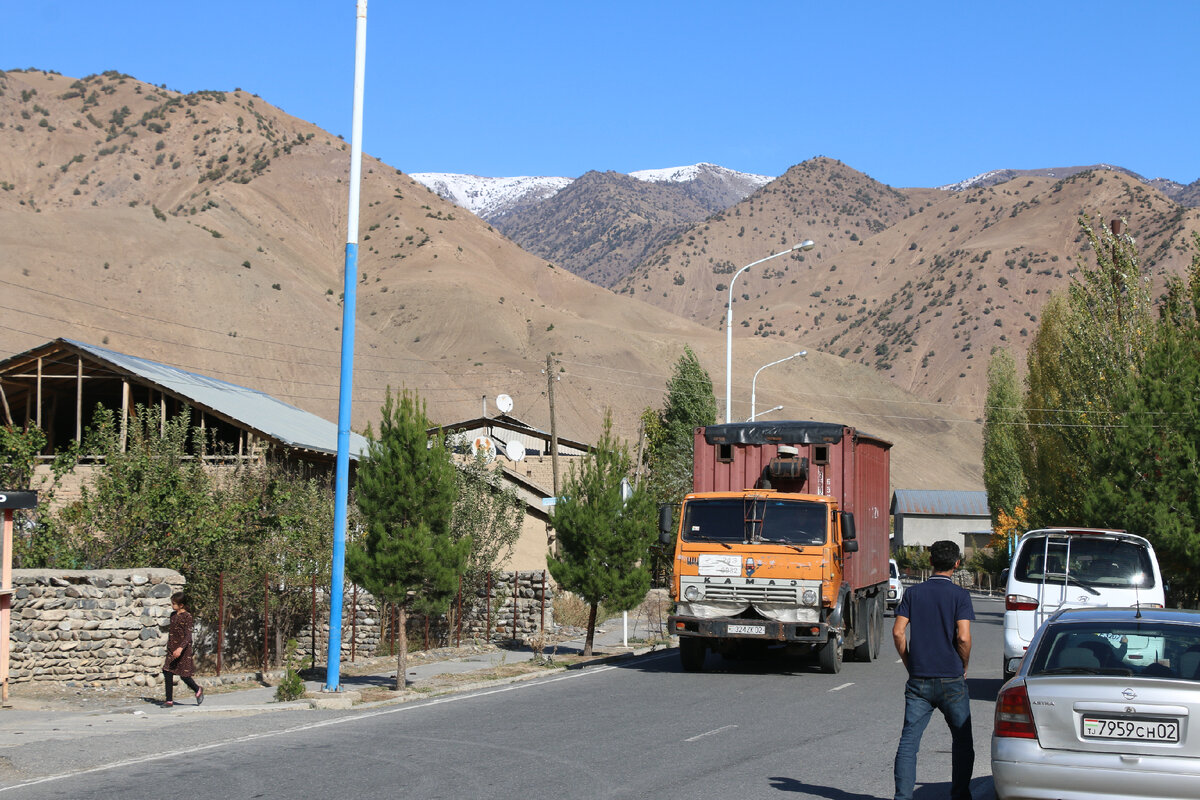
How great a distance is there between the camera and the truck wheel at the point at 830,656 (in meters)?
19.1

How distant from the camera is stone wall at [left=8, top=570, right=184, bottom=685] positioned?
17016 mm

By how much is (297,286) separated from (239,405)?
6218 centimetres

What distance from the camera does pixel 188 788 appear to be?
9.78 m

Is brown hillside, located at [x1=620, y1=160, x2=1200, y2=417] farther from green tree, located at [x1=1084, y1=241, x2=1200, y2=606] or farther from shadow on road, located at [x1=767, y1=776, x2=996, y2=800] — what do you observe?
shadow on road, located at [x1=767, y1=776, x2=996, y2=800]

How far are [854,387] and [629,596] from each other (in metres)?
98.3

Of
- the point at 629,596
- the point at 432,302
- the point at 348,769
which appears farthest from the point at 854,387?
the point at 348,769

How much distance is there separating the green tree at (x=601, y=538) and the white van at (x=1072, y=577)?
346 inches

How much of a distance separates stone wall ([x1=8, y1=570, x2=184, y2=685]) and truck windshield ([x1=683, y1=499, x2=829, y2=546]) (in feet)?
26.8

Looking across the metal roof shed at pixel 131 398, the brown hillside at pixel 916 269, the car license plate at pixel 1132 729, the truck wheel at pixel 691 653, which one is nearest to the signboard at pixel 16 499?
the truck wheel at pixel 691 653

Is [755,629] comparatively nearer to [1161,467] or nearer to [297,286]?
[1161,467]

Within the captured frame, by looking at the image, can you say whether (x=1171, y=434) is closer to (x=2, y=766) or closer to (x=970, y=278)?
(x=2, y=766)

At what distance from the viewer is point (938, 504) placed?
93.2 metres

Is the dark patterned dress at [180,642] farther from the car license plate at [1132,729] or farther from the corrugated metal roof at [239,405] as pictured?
the car license plate at [1132,729]

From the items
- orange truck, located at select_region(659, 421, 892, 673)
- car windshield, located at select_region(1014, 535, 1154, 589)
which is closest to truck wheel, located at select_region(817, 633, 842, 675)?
orange truck, located at select_region(659, 421, 892, 673)
